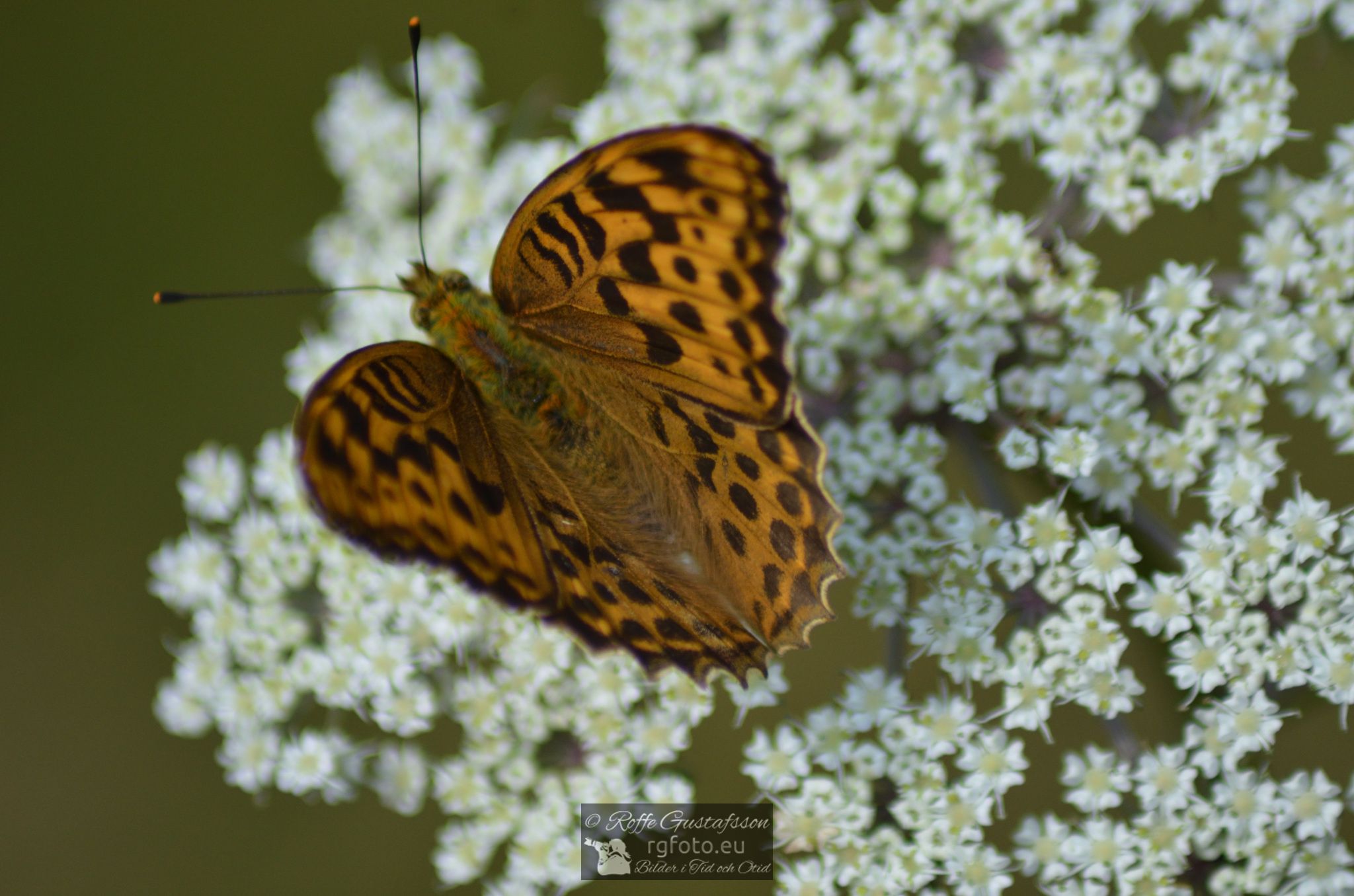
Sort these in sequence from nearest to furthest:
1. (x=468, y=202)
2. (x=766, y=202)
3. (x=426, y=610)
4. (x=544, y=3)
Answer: (x=766, y=202) → (x=426, y=610) → (x=468, y=202) → (x=544, y=3)

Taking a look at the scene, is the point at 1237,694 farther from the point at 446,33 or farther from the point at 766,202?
the point at 446,33

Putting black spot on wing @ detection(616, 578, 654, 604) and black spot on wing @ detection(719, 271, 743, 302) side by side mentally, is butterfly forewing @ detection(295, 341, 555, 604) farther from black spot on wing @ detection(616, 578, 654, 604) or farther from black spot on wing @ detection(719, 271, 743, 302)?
black spot on wing @ detection(719, 271, 743, 302)

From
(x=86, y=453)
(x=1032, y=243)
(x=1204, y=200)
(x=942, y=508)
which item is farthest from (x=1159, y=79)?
(x=86, y=453)

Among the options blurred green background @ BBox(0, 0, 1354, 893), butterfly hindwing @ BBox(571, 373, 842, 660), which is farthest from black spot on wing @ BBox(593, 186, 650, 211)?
blurred green background @ BBox(0, 0, 1354, 893)

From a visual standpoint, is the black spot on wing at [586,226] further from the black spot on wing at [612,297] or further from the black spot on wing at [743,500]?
the black spot on wing at [743,500]

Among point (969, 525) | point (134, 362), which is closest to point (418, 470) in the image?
point (969, 525)
